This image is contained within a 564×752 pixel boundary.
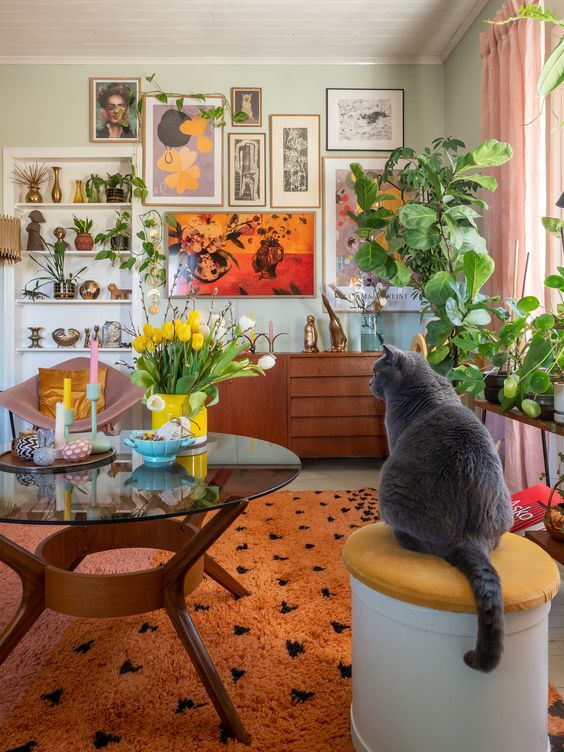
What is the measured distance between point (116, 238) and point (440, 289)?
2932 mm

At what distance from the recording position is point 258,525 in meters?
2.88

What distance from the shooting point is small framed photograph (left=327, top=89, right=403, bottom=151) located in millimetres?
4617

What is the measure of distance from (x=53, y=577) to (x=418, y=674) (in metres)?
0.98

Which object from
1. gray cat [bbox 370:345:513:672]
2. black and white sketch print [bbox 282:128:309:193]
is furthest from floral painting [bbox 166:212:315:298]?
gray cat [bbox 370:345:513:672]

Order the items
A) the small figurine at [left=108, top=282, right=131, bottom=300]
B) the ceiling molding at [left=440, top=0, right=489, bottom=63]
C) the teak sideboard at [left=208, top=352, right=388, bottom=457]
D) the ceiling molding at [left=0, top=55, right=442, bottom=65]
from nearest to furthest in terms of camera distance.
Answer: the ceiling molding at [left=440, top=0, right=489, bottom=63] → the teak sideboard at [left=208, top=352, right=388, bottom=457] → the ceiling molding at [left=0, top=55, right=442, bottom=65] → the small figurine at [left=108, top=282, right=131, bottom=300]

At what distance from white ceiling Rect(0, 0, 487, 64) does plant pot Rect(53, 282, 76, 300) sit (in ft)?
6.02

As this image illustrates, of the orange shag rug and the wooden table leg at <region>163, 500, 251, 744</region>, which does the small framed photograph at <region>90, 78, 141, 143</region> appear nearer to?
the orange shag rug

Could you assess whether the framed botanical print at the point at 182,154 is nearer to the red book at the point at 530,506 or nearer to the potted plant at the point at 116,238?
the potted plant at the point at 116,238

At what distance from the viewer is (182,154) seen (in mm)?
4590

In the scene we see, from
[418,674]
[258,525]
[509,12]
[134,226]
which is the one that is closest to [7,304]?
[134,226]

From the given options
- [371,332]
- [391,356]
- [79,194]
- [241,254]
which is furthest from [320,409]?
[391,356]

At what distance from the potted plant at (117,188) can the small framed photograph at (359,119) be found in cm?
172

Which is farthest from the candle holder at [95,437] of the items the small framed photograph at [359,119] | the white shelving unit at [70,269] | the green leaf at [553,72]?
the small framed photograph at [359,119]

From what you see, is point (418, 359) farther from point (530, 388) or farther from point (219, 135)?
point (219, 135)
